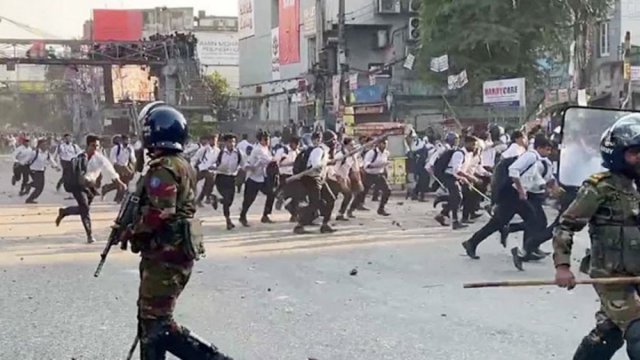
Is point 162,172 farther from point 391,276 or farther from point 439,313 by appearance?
point 391,276

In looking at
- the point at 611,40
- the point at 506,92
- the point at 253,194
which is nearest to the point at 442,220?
the point at 253,194

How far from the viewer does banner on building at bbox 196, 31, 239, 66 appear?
91.7 m

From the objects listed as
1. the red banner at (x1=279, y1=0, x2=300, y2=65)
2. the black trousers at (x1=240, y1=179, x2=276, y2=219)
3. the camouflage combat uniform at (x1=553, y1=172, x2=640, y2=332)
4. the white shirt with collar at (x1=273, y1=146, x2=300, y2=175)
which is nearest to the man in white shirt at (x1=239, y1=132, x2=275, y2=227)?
the black trousers at (x1=240, y1=179, x2=276, y2=219)

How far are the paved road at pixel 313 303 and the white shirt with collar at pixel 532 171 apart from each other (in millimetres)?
991

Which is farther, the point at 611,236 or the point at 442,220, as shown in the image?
the point at 442,220

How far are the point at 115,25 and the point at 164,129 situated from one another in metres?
73.6

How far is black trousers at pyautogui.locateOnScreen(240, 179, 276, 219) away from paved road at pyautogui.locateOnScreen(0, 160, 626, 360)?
207 cm

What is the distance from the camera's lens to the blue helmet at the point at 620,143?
198 inches

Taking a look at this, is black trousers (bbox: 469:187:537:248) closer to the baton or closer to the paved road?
the paved road

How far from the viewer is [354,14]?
5128 cm

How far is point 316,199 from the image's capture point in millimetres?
15703

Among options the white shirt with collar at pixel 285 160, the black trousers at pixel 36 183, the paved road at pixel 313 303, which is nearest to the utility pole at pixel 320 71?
the black trousers at pixel 36 183

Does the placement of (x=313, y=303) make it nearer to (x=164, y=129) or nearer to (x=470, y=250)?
(x=470, y=250)

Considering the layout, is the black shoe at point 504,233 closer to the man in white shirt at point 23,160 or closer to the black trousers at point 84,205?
the black trousers at point 84,205
